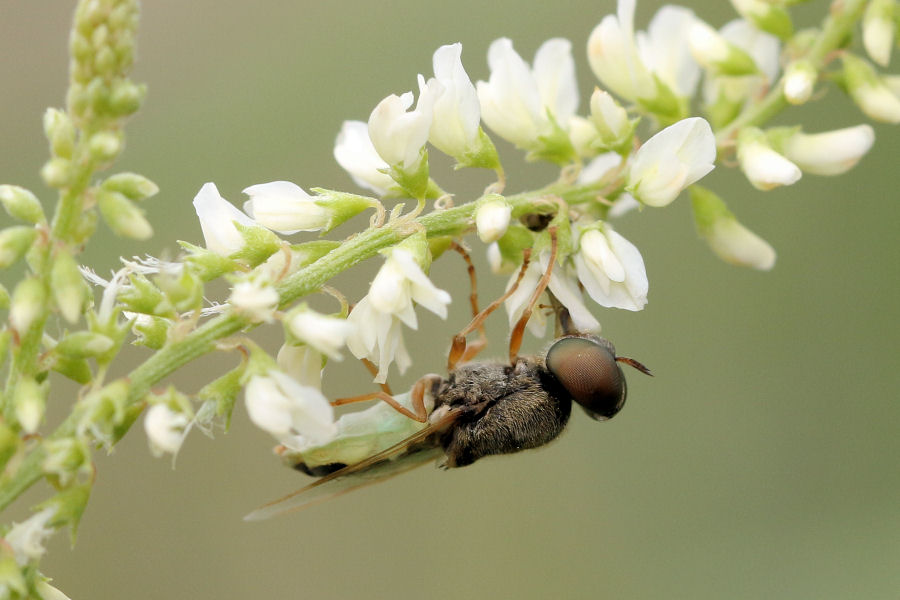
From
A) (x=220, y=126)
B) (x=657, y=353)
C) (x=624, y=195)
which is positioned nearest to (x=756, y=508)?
(x=657, y=353)

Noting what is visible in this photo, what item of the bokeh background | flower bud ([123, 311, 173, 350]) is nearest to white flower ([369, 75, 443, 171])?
flower bud ([123, 311, 173, 350])

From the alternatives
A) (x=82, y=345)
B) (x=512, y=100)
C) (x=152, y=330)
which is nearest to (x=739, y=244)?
(x=512, y=100)

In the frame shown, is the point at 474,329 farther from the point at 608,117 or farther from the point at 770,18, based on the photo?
the point at 770,18

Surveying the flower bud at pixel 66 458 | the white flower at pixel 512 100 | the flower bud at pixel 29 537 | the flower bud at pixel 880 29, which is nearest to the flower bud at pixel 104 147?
the flower bud at pixel 66 458

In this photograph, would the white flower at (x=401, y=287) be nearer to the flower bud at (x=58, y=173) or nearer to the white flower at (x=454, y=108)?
the white flower at (x=454, y=108)

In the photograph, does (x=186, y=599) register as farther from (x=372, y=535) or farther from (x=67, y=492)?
(x=67, y=492)

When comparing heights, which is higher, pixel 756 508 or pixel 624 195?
pixel 624 195
